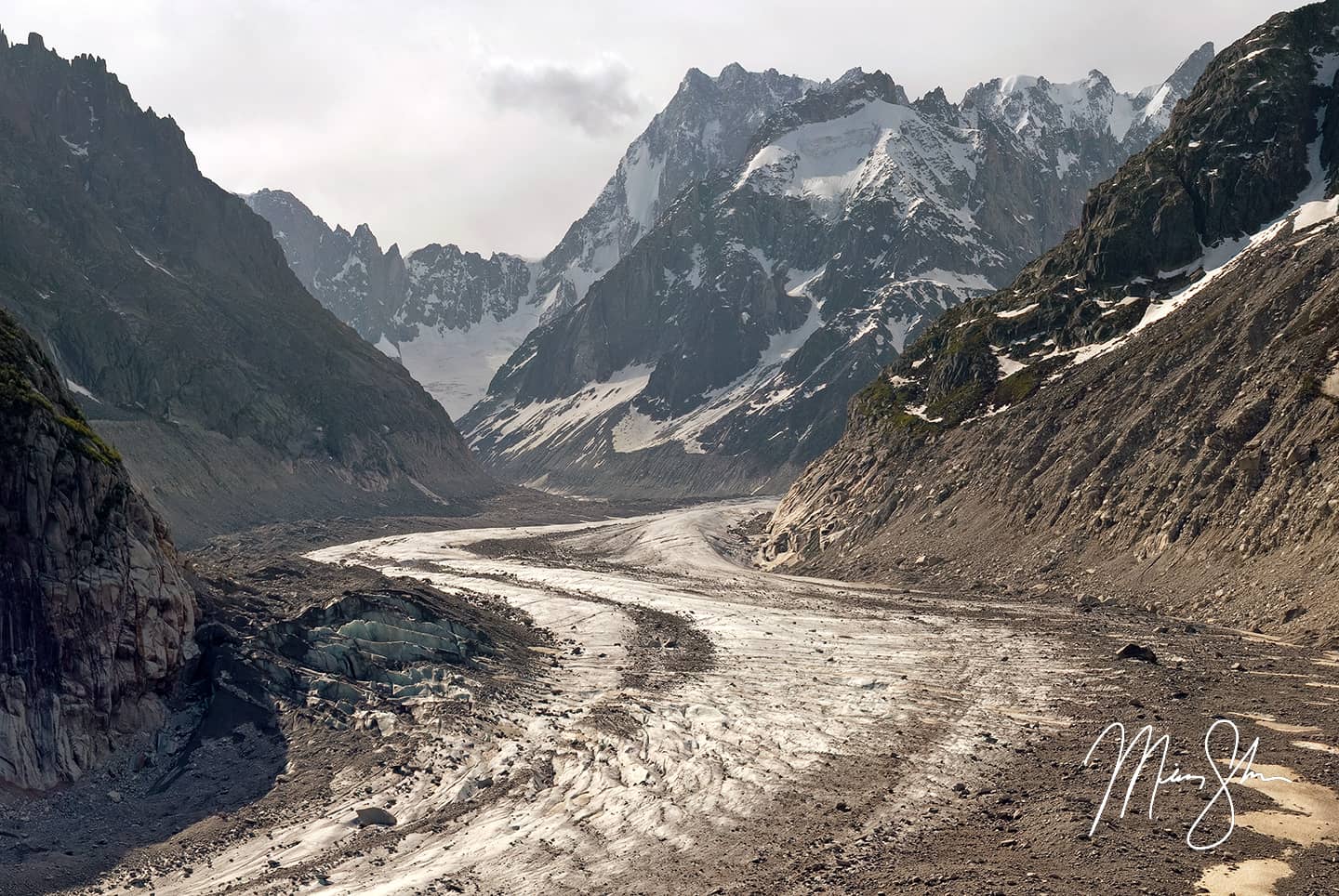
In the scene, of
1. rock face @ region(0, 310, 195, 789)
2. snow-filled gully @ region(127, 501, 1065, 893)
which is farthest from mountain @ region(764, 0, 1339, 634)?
rock face @ region(0, 310, 195, 789)

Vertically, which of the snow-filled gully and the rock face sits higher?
the rock face

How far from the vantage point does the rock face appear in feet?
154

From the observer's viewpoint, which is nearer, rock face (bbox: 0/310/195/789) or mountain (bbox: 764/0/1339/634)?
rock face (bbox: 0/310/195/789)

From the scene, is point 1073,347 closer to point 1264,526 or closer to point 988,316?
point 988,316

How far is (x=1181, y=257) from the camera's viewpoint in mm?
114375

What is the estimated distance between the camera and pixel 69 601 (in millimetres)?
49844

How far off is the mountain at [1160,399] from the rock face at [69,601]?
57449 millimetres

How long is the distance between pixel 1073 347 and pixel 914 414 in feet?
59.9
